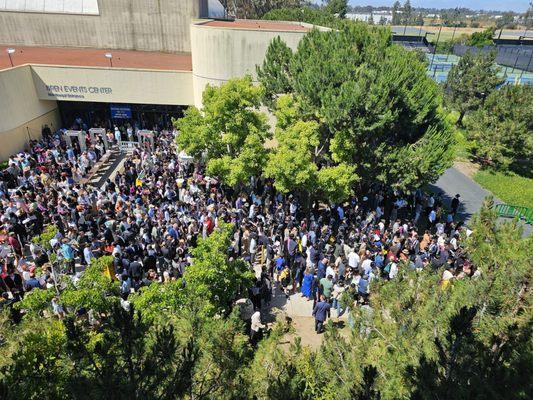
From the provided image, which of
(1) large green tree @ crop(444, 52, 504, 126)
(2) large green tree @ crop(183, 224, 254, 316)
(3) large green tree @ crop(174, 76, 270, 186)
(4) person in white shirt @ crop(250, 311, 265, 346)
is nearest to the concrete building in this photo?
(3) large green tree @ crop(174, 76, 270, 186)

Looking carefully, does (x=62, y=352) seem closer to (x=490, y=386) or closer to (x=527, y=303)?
(x=490, y=386)

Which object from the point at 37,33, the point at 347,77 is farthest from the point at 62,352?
the point at 37,33

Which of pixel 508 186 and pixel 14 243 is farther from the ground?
pixel 14 243

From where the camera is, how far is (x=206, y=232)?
1285 centimetres

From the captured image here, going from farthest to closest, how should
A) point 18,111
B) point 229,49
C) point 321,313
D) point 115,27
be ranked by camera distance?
point 115,27 < point 18,111 < point 229,49 < point 321,313

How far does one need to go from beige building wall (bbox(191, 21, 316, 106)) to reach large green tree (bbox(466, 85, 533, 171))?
44.3ft

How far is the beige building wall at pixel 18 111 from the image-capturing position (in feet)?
64.9

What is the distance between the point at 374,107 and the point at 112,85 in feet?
55.4

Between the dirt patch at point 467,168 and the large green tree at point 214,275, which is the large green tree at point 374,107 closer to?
the large green tree at point 214,275

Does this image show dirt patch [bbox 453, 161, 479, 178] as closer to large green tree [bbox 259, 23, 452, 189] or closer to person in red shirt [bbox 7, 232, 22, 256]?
large green tree [bbox 259, 23, 452, 189]

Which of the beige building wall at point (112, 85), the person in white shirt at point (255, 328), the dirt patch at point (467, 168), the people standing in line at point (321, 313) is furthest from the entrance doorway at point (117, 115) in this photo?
the dirt patch at point (467, 168)

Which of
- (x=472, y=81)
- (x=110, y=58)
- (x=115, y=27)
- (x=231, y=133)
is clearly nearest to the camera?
(x=231, y=133)

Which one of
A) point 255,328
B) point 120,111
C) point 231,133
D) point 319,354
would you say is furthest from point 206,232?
point 120,111

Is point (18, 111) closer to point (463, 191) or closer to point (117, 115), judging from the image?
point (117, 115)
